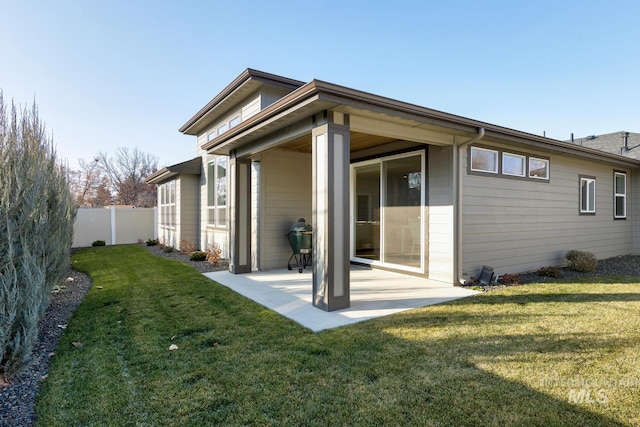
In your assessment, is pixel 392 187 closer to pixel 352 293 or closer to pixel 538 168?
pixel 352 293

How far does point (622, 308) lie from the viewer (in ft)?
15.2

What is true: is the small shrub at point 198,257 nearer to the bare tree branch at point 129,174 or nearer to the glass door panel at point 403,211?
the glass door panel at point 403,211

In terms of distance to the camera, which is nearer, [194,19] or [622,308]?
[622,308]

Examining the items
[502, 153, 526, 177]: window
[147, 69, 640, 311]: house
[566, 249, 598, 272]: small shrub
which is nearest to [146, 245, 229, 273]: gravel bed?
[147, 69, 640, 311]: house

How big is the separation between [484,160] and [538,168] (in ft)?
6.77

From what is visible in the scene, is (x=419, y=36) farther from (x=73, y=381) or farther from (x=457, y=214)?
(x=73, y=381)

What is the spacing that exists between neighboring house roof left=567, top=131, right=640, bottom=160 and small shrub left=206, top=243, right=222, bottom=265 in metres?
14.2

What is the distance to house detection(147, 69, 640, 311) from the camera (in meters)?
4.57

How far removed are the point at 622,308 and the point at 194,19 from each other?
10.4 meters

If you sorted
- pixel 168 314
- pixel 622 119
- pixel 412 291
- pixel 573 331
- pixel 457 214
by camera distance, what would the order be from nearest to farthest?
pixel 573 331 → pixel 168 314 → pixel 412 291 → pixel 457 214 → pixel 622 119

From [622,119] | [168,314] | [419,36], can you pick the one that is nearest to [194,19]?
[419,36]

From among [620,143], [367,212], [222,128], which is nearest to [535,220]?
[367,212]

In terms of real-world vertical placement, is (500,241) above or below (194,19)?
below

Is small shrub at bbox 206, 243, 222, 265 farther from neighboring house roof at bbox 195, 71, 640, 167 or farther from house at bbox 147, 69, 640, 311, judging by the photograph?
neighboring house roof at bbox 195, 71, 640, 167
